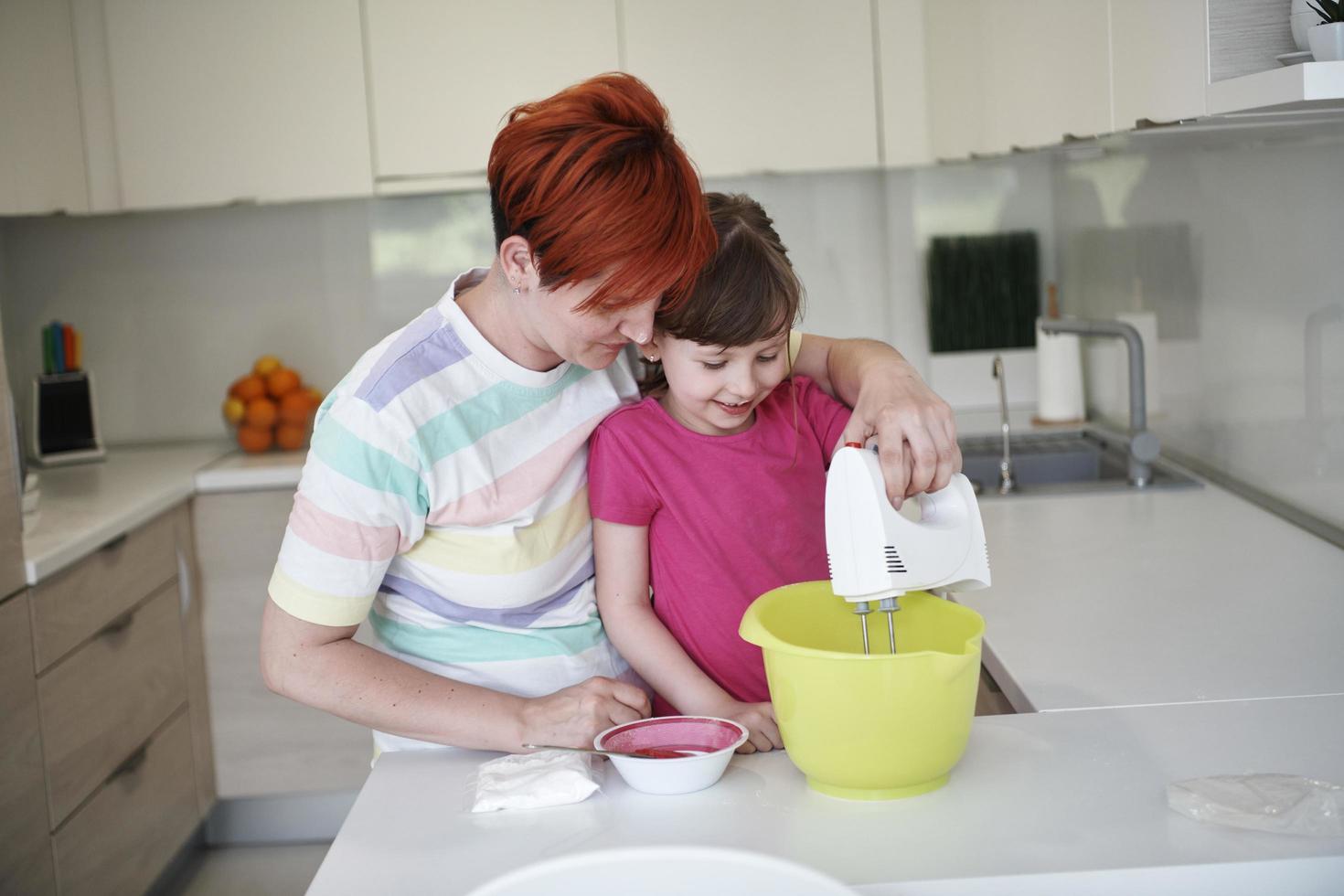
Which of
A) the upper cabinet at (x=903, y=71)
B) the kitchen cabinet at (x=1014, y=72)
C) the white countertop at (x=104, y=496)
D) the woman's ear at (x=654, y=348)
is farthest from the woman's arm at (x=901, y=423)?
the upper cabinet at (x=903, y=71)

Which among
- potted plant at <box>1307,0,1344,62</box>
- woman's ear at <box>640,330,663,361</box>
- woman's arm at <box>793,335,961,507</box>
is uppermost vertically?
potted plant at <box>1307,0,1344,62</box>

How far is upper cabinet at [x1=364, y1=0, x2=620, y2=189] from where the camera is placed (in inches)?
119

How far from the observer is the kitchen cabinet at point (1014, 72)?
1.88 meters

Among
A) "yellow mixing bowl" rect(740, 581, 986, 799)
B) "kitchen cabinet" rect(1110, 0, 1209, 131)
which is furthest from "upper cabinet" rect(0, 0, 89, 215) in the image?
"yellow mixing bowl" rect(740, 581, 986, 799)

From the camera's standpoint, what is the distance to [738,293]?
1.36 m

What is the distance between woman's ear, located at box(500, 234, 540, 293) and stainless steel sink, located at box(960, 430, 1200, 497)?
4.77 ft

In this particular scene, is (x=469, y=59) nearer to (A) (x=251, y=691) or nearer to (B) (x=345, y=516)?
(A) (x=251, y=691)

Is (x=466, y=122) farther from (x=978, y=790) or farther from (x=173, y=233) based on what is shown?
(x=978, y=790)

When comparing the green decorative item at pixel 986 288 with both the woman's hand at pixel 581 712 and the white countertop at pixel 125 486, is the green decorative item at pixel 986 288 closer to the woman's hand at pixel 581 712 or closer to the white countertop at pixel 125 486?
the white countertop at pixel 125 486

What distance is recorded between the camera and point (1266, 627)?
5.20ft

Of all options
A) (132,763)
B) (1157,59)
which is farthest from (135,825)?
(1157,59)

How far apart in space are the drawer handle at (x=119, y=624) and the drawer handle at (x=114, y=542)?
0.14 m

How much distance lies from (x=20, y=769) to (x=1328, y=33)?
2070 mm

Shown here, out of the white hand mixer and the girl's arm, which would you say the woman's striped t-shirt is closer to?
the girl's arm
